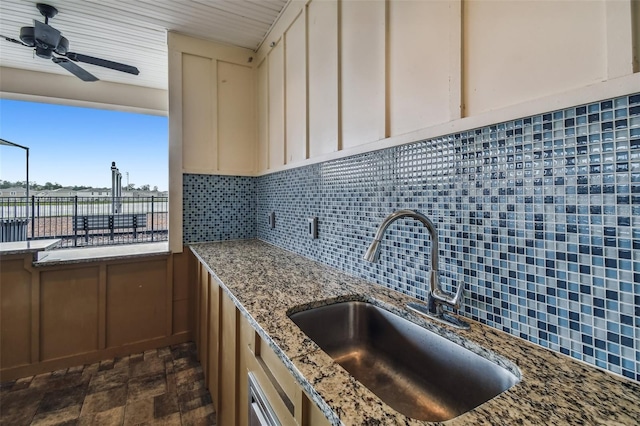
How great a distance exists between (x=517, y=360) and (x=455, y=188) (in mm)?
559

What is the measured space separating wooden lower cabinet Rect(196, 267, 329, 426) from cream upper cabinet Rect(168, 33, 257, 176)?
1.24 meters

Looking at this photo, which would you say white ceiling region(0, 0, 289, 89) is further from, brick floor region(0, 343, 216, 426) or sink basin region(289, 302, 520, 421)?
brick floor region(0, 343, 216, 426)

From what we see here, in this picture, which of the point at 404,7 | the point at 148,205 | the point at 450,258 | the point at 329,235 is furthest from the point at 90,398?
the point at 148,205

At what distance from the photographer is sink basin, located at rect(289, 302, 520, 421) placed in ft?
2.58

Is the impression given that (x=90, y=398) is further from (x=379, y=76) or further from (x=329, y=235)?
(x=379, y=76)

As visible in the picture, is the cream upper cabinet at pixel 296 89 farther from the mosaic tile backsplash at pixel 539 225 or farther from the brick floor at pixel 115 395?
the brick floor at pixel 115 395

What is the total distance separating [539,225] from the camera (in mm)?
770

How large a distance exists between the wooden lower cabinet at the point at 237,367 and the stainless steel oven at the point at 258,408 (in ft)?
0.06

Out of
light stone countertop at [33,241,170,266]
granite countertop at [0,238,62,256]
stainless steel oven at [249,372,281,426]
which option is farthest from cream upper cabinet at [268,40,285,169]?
granite countertop at [0,238,62,256]

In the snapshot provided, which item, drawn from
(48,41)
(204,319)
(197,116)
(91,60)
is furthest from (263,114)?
(204,319)

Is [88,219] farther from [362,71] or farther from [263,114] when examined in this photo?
[362,71]

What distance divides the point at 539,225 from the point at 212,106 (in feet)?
9.55

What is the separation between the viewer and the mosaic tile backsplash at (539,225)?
625 mm

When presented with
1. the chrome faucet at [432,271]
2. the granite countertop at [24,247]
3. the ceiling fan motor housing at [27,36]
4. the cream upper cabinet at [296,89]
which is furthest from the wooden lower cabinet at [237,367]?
the ceiling fan motor housing at [27,36]
